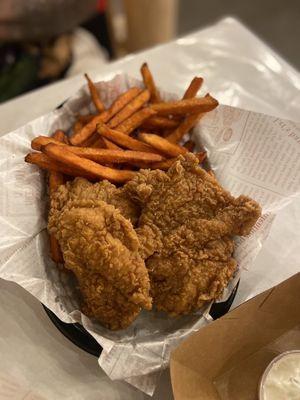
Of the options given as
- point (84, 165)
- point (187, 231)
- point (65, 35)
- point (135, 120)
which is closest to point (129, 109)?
point (135, 120)

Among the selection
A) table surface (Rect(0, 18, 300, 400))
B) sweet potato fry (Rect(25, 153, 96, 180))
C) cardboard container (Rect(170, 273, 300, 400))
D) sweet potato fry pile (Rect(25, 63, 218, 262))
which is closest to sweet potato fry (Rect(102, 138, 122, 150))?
sweet potato fry pile (Rect(25, 63, 218, 262))

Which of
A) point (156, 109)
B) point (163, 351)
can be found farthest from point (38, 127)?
point (163, 351)

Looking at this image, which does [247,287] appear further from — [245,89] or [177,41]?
[177,41]

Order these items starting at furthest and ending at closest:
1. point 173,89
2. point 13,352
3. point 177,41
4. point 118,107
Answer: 1. point 177,41
2. point 173,89
3. point 118,107
4. point 13,352

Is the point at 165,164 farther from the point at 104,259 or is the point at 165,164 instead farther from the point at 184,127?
the point at 104,259

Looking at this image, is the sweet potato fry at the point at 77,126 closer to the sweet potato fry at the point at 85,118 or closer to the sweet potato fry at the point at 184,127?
the sweet potato fry at the point at 85,118

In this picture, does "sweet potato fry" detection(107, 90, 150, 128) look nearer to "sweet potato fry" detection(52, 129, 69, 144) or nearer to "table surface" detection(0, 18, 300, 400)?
"sweet potato fry" detection(52, 129, 69, 144)
